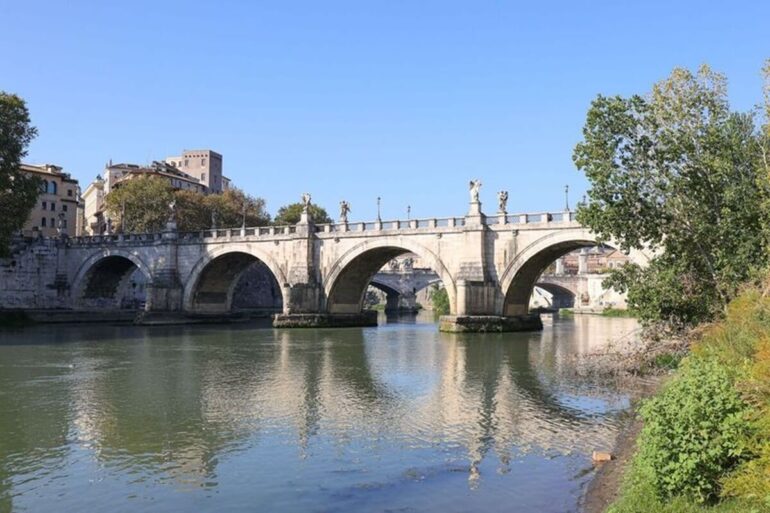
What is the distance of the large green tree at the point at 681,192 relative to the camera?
692 inches

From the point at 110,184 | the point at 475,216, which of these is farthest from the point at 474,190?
the point at 110,184

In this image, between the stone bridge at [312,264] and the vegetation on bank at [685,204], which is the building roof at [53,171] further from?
the vegetation on bank at [685,204]

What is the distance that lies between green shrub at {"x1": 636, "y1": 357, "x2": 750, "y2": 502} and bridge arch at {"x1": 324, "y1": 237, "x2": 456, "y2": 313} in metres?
35.7

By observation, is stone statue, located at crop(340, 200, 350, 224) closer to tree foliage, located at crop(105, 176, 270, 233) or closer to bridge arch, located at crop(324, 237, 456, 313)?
bridge arch, located at crop(324, 237, 456, 313)

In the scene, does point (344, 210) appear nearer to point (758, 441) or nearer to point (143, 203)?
point (143, 203)

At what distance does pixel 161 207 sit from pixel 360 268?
26376mm

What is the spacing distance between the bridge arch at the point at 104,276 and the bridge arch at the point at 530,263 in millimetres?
31401

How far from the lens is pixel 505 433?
47.4ft

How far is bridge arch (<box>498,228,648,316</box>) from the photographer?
128 ft

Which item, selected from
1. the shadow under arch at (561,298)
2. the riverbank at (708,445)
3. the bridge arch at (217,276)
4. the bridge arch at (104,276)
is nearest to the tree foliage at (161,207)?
the bridge arch at (104,276)

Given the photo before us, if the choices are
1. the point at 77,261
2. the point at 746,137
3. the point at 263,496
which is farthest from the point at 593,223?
the point at 77,261

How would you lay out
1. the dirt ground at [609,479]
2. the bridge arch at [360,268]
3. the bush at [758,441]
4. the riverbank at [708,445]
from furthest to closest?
the bridge arch at [360,268]
the dirt ground at [609,479]
the riverbank at [708,445]
the bush at [758,441]

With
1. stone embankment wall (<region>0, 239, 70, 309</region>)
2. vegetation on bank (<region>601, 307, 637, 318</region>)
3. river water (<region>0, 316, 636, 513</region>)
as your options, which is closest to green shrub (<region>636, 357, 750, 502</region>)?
river water (<region>0, 316, 636, 513</region>)

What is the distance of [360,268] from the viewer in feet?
167
